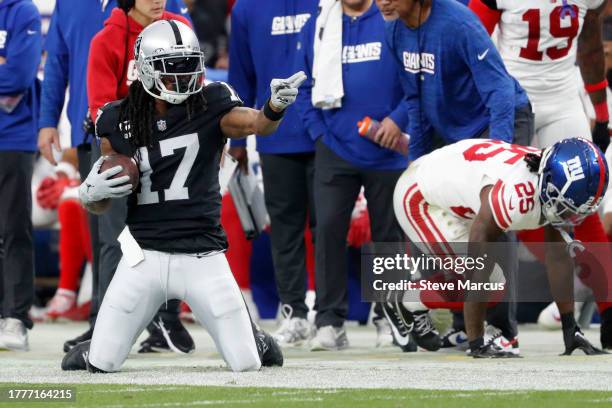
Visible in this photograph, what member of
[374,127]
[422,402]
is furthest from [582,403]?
[374,127]

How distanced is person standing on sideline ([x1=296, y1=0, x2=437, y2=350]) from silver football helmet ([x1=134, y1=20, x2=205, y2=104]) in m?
1.89

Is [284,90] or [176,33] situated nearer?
[284,90]

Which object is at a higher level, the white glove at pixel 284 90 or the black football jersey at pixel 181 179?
the white glove at pixel 284 90

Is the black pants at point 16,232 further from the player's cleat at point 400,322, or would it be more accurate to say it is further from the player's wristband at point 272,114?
the player's wristband at point 272,114

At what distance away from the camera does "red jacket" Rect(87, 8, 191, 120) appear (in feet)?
23.2

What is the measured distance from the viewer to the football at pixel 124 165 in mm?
6023

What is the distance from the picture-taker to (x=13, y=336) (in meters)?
7.72

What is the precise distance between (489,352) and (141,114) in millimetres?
2003

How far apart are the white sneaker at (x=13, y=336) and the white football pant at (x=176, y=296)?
1.80 m

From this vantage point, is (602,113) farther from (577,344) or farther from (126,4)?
(126,4)

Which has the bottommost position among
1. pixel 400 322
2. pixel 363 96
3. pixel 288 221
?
pixel 400 322

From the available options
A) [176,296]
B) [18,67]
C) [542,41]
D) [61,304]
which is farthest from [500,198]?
[61,304]

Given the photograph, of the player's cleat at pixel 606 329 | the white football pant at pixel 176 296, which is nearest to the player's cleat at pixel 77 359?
the white football pant at pixel 176 296

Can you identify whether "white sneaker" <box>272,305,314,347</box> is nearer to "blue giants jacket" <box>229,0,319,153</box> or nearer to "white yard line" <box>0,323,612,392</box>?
"white yard line" <box>0,323,612,392</box>
